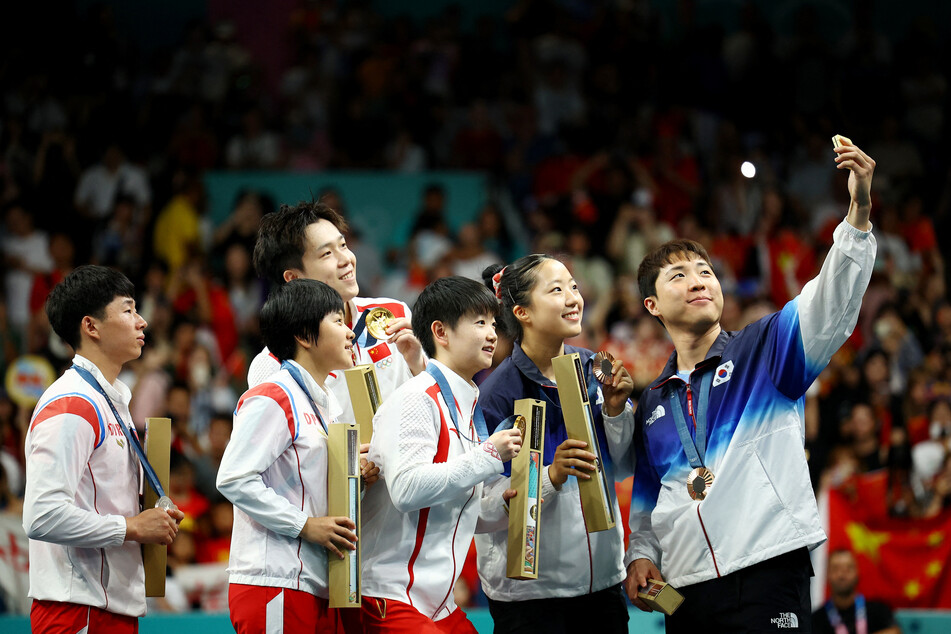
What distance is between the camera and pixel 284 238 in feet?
14.9

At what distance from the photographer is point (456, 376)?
3.96 metres

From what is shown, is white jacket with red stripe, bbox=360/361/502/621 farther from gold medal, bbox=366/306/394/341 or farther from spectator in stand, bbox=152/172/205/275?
Result: spectator in stand, bbox=152/172/205/275

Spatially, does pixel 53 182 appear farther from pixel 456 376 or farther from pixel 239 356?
pixel 456 376

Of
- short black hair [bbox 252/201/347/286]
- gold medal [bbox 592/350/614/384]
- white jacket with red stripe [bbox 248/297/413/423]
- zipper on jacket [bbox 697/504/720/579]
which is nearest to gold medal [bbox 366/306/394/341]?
white jacket with red stripe [bbox 248/297/413/423]

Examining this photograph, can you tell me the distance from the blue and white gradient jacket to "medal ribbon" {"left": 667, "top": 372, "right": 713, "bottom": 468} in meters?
0.02

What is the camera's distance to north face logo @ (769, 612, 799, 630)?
3.69 metres

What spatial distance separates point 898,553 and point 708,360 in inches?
181

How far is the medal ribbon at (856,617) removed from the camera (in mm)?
6707

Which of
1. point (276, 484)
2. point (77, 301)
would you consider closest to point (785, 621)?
point (276, 484)

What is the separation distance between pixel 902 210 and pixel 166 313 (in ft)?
25.3

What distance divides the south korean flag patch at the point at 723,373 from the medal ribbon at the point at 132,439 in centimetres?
215

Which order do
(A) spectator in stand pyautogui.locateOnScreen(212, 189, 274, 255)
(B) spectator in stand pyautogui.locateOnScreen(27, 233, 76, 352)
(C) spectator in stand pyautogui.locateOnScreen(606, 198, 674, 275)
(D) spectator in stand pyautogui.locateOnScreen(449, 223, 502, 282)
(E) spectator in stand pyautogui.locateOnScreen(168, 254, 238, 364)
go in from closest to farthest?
1. (B) spectator in stand pyautogui.locateOnScreen(27, 233, 76, 352)
2. (E) spectator in stand pyautogui.locateOnScreen(168, 254, 238, 364)
3. (D) spectator in stand pyautogui.locateOnScreen(449, 223, 502, 282)
4. (A) spectator in stand pyautogui.locateOnScreen(212, 189, 274, 255)
5. (C) spectator in stand pyautogui.locateOnScreen(606, 198, 674, 275)

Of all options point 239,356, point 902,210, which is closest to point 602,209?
point 902,210

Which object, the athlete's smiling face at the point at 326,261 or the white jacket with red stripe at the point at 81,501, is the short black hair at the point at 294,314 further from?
the white jacket with red stripe at the point at 81,501
